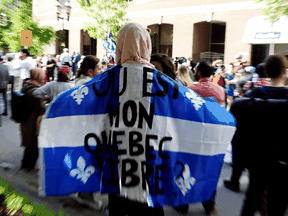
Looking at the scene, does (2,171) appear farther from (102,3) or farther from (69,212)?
(102,3)

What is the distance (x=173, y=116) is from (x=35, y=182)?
2.84 metres

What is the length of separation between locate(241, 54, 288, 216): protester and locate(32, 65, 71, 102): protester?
323cm

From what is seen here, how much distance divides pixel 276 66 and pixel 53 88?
349cm

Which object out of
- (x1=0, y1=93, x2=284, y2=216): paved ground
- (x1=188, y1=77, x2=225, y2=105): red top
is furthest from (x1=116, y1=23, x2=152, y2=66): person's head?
(x1=0, y1=93, x2=284, y2=216): paved ground

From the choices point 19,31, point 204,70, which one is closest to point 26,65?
point 204,70

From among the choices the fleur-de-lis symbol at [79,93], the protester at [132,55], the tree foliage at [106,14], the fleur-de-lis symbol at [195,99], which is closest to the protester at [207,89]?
the fleur-de-lis symbol at [195,99]

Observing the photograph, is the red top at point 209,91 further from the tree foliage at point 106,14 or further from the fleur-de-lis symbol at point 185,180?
the tree foliage at point 106,14

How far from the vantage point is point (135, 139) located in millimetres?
2178

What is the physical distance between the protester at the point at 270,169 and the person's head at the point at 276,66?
0.14 feet

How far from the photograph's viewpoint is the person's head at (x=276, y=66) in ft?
8.96

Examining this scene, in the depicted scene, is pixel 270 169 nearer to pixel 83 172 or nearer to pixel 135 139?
pixel 135 139

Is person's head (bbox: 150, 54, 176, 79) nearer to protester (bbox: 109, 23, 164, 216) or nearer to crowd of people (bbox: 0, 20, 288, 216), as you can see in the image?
crowd of people (bbox: 0, 20, 288, 216)

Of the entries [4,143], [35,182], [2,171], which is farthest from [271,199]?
[4,143]

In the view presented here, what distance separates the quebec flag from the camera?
7.18 ft
